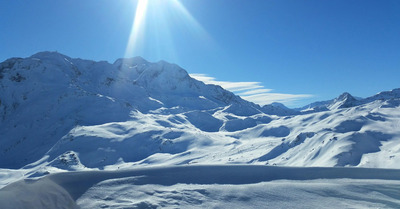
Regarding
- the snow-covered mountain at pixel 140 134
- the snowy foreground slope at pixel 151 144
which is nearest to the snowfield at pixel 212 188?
the snowy foreground slope at pixel 151 144

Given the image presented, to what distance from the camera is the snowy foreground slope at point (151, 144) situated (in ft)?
20.7

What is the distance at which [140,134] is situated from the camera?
52.9 metres

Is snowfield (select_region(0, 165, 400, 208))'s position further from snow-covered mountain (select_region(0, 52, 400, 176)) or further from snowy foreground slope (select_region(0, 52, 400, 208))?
snow-covered mountain (select_region(0, 52, 400, 176))

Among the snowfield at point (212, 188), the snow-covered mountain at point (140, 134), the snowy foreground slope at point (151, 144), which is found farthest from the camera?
the snow-covered mountain at point (140, 134)

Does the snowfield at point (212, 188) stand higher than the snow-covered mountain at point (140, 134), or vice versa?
the snow-covered mountain at point (140, 134)

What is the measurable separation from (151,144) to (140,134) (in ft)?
14.0

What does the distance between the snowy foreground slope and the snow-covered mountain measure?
200 mm

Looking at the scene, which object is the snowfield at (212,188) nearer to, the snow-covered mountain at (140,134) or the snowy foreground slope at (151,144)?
the snowy foreground slope at (151,144)

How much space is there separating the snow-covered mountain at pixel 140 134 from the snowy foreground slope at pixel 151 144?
0.20 m

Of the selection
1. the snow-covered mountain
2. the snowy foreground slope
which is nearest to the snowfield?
the snowy foreground slope

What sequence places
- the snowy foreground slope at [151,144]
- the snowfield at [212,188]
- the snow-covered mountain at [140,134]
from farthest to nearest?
1. the snow-covered mountain at [140,134]
2. the snowy foreground slope at [151,144]
3. the snowfield at [212,188]

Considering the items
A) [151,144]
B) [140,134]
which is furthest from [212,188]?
[140,134]

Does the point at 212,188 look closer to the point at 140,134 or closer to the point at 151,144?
the point at 151,144

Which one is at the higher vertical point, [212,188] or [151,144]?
[151,144]
